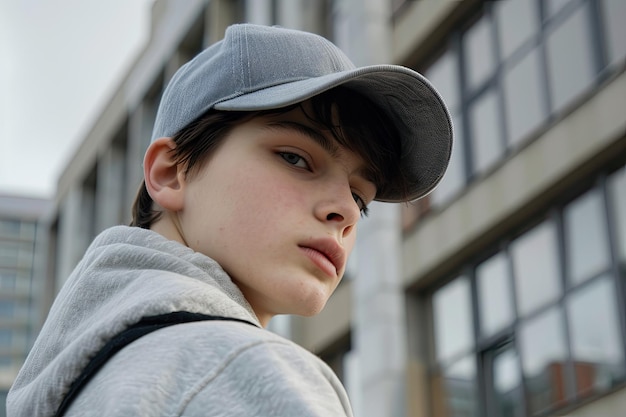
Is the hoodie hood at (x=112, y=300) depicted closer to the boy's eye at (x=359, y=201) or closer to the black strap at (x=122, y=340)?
the black strap at (x=122, y=340)

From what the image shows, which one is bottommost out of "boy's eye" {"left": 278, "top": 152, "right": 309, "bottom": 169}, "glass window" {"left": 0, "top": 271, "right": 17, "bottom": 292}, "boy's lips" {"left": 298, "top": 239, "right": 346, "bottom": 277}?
"boy's lips" {"left": 298, "top": 239, "right": 346, "bottom": 277}

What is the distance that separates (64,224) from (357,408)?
1920 cm

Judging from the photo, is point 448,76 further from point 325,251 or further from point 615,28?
point 325,251

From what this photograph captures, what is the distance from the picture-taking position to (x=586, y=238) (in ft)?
40.2

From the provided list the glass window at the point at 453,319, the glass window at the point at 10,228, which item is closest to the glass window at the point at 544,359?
the glass window at the point at 453,319

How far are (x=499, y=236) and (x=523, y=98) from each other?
60.2 inches

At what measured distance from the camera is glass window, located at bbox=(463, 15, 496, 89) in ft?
48.5

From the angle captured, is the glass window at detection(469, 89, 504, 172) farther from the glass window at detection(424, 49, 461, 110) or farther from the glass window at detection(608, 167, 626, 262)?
the glass window at detection(608, 167, 626, 262)

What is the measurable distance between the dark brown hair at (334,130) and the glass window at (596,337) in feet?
32.4

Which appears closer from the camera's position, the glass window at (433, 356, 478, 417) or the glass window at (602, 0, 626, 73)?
the glass window at (602, 0, 626, 73)

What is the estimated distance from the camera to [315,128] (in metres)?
1.85

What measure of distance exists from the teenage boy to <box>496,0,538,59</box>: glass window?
1198 centimetres

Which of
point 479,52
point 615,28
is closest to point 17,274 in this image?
point 479,52

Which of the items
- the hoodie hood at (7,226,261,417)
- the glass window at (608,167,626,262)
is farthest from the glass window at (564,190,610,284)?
the hoodie hood at (7,226,261,417)
